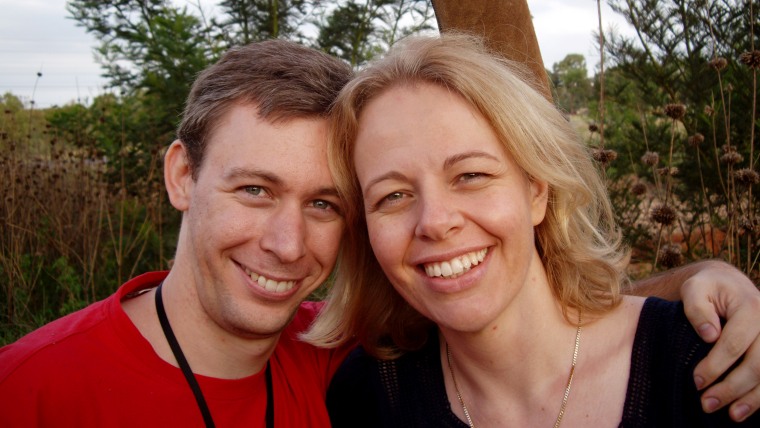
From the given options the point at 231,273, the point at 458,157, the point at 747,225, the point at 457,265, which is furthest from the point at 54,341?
the point at 747,225

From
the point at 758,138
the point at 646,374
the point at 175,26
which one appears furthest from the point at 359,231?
the point at 175,26

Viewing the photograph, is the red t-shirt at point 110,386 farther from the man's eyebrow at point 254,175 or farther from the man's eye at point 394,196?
the man's eye at point 394,196

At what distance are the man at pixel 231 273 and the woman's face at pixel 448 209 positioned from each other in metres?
0.30

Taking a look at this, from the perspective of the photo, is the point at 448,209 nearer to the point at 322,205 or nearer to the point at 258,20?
the point at 322,205

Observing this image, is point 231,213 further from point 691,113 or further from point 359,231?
point 691,113

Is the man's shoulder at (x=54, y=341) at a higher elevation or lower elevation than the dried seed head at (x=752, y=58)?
lower

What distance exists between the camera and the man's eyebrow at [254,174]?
2199mm

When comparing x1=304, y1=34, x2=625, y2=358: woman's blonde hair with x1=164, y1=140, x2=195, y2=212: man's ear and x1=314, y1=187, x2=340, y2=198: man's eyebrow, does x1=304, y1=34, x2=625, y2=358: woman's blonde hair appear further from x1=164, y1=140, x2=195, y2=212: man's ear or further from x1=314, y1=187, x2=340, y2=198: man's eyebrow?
x1=164, y1=140, x2=195, y2=212: man's ear

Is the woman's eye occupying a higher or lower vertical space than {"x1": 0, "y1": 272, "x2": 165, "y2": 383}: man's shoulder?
higher

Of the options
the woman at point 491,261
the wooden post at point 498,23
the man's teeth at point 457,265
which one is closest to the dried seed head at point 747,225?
the woman at point 491,261

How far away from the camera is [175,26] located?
5.99 meters

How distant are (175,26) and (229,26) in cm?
52

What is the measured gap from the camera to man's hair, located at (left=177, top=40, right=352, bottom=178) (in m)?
2.30

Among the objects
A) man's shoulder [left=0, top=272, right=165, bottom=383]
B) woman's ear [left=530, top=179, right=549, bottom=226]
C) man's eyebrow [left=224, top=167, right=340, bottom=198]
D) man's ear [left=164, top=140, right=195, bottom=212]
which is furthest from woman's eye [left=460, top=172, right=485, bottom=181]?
man's shoulder [left=0, top=272, right=165, bottom=383]
